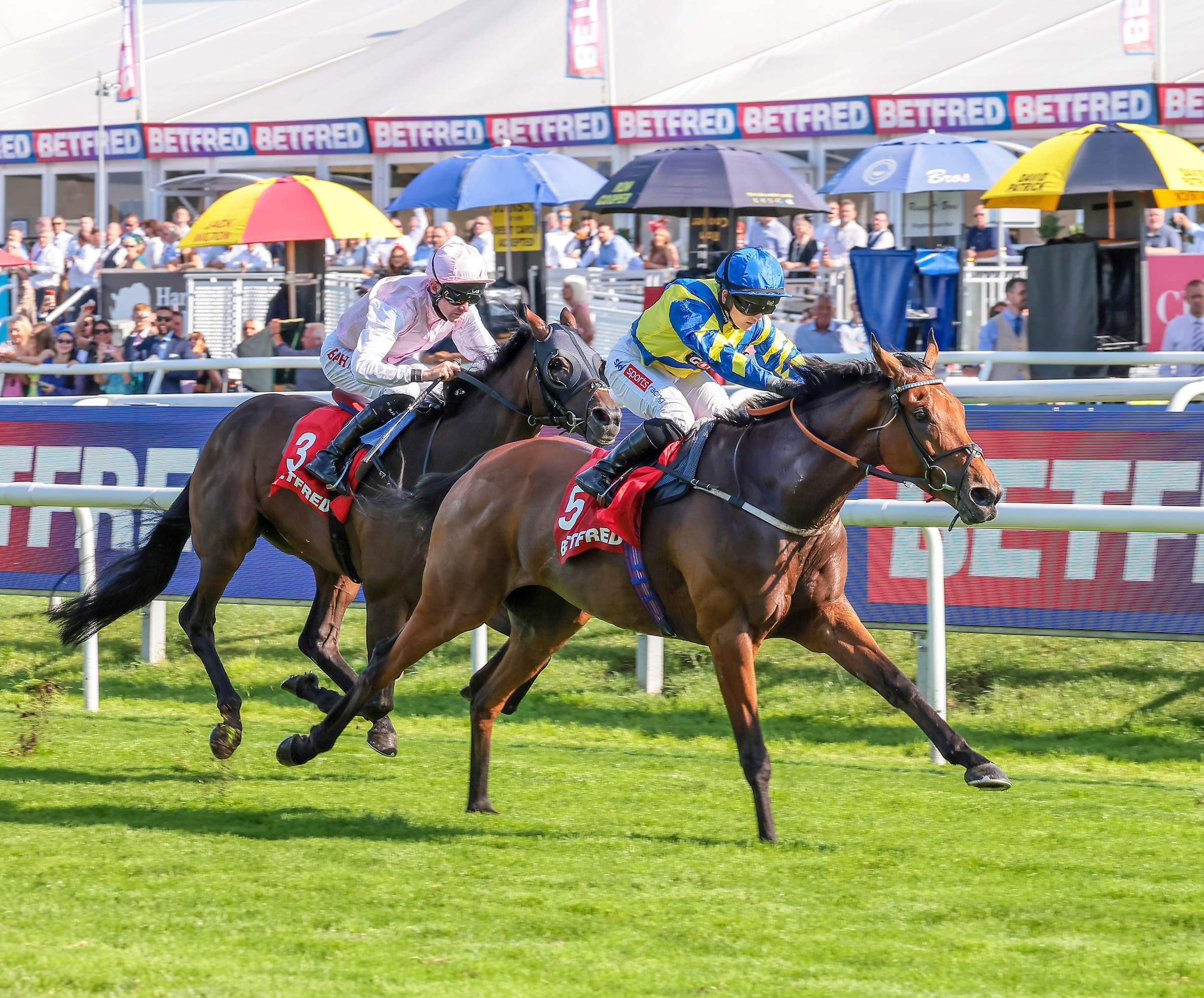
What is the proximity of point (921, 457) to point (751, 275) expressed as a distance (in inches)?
33.3

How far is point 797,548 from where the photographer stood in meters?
4.57

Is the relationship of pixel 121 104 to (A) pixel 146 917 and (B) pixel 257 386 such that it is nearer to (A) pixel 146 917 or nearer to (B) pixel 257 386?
→ (B) pixel 257 386

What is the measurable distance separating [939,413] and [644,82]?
580 inches

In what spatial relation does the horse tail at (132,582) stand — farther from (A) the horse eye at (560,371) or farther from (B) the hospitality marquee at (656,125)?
(B) the hospitality marquee at (656,125)

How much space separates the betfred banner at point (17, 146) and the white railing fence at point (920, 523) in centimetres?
1574

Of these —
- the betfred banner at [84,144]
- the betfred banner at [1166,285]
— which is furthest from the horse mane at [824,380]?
the betfred banner at [84,144]

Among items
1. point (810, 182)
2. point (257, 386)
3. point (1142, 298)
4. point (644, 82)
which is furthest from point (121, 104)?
point (1142, 298)

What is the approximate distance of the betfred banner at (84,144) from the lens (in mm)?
20547

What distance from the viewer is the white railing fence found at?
5379 millimetres

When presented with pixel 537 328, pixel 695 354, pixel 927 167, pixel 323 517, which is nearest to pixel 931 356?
pixel 695 354

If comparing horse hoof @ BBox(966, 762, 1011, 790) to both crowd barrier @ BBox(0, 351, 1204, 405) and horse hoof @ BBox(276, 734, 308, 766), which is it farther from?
crowd barrier @ BBox(0, 351, 1204, 405)

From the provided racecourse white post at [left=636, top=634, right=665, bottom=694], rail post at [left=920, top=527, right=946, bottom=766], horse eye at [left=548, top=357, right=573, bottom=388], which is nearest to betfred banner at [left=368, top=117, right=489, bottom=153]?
racecourse white post at [left=636, top=634, right=665, bottom=694]

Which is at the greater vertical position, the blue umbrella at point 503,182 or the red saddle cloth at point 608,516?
the blue umbrella at point 503,182

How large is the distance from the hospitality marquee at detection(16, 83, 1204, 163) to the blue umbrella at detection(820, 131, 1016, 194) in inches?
113
